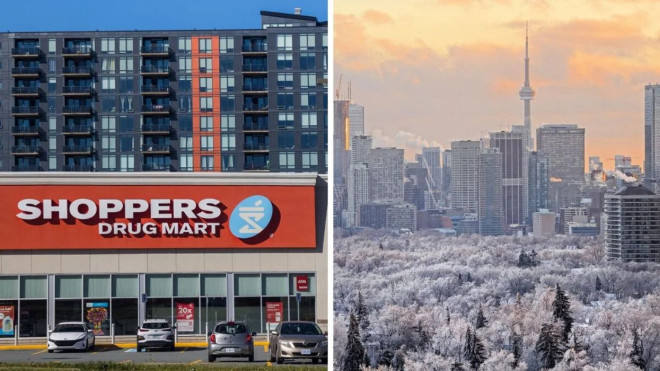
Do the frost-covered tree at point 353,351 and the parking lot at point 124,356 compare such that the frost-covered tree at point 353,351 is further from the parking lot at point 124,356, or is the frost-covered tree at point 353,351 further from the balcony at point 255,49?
the balcony at point 255,49

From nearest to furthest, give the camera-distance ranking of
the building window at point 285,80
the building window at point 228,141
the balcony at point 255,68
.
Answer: the building window at point 285,80
the balcony at point 255,68
the building window at point 228,141

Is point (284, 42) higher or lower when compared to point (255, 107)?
higher

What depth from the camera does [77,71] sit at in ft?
224

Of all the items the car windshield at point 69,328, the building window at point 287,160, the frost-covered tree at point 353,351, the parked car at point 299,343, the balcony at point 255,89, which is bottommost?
the car windshield at point 69,328

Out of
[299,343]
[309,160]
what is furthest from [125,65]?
[299,343]

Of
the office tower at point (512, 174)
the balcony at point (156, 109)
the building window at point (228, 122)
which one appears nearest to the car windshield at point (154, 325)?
the office tower at point (512, 174)

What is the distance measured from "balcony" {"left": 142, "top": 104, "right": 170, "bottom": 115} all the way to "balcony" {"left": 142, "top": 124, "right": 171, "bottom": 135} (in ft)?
2.20

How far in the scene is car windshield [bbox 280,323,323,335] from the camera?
21.3 m

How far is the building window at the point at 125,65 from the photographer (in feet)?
224

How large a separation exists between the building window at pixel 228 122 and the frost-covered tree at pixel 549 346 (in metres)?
56.3

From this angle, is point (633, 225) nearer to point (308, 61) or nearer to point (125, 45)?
point (308, 61)

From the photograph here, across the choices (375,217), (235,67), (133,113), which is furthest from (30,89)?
(375,217)

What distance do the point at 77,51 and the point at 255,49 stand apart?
31.4 ft

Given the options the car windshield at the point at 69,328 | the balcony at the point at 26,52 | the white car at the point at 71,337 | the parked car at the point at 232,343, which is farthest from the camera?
the balcony at the point at 26,52
